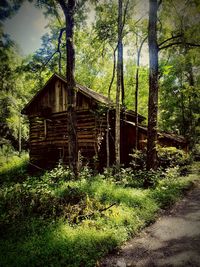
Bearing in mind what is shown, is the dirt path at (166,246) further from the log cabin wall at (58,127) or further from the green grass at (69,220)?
the log cabin wall at (58,127)

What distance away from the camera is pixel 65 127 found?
1656cm

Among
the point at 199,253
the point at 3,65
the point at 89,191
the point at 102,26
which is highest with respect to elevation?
the point at 102,26

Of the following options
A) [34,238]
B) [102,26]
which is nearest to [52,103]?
[102,26]

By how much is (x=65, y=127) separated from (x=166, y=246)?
12.2m

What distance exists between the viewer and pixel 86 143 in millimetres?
15102

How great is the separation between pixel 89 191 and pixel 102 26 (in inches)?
510

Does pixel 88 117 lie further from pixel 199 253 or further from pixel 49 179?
pixel 199 253

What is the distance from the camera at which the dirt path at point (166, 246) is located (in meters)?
4.70

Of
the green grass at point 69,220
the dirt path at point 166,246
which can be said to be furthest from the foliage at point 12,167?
the dirt path at point 166,246

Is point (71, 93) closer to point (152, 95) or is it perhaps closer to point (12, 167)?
point (152, 95)

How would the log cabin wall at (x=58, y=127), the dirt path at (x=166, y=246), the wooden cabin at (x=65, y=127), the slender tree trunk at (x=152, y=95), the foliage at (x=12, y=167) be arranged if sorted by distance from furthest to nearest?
the foliage at (x=12, y=167) < the log cabin wall at (x=58, y=127) < the wooden cabin at (x=65, y=127) < the slender tree trunk at (x=152, y=95) < the dirt path at (x=166, y=246)

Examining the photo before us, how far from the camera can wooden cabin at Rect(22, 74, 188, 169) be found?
14.6m

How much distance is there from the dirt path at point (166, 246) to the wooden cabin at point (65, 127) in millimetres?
7149

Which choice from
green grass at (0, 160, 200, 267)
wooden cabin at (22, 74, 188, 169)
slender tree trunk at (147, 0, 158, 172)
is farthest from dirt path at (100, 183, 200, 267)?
wooden cabin at (22, 74, 188, 169)
